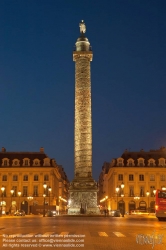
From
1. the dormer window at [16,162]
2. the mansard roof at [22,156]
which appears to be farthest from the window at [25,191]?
the mansard roof at [22,156]

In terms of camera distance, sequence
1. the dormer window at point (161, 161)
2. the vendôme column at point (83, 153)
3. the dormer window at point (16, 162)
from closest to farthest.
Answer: the vendôme column at point (83, 153)
the dormer window at point (16, 162)
the dormer window at point (161, 161)

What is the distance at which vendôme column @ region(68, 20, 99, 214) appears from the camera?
43594mm

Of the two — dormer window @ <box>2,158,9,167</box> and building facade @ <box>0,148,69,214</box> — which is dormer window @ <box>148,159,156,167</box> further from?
dormer window @ <box>2,158,9,167</box>

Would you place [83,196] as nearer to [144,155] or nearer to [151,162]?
[151,162]

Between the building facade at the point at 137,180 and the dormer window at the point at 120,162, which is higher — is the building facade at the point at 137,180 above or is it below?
below

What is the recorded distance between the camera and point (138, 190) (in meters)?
63.0

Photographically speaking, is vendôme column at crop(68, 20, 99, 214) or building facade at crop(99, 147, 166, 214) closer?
vendôme column at crop(68, 20, 99, 214)

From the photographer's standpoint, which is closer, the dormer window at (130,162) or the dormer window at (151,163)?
the dormer window at (130,162)

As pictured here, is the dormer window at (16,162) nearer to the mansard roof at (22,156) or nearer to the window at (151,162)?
the mansard roof at (22,156)

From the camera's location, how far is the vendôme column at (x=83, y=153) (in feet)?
143

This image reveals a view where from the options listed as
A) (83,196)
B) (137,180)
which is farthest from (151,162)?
(83,196)

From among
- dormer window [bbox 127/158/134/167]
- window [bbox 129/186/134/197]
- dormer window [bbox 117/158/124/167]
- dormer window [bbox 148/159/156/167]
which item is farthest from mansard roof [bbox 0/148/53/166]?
dormer window [bbox 148/159/156/167]

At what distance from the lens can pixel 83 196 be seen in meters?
43.6

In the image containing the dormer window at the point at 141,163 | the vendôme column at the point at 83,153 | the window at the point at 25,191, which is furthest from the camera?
the dormer window at the point at 141,163
